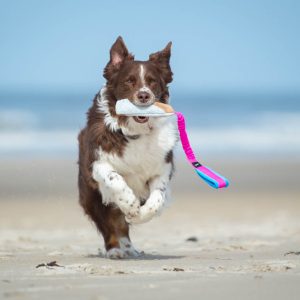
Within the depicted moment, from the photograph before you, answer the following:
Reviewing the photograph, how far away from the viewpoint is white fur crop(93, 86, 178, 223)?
7.98m

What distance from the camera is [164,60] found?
A: 855 centimetres

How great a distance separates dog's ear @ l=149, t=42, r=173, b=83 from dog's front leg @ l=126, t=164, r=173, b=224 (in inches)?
33.0

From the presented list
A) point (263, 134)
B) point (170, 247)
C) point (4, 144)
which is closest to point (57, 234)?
point (170, 247)

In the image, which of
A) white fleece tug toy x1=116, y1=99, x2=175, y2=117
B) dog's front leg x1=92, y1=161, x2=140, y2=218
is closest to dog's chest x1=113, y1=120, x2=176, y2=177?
dog's front leg x1=92, y1=161, x2=140, y2=218

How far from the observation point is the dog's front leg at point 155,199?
7.95 m

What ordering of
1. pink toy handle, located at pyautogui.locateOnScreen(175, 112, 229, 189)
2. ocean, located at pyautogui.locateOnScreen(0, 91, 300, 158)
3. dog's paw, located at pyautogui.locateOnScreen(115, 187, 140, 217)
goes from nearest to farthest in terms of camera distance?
pink toy handle, located at pyautogui.locateOnScreen(175, 112, 229, 189) → dog's paw, located at pyautogui.locateOnScreen(115, 187, 140, 217) → ocean, located at pyautogui.locateOnScreen(0, 91, 300, 158)

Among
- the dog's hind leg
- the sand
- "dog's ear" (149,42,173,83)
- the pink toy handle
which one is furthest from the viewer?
"dog's ear" (149,42,173,83)

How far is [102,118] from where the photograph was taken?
27.4 ft

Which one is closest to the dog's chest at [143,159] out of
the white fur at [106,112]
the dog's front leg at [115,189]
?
the dog's front leg at [115,189]

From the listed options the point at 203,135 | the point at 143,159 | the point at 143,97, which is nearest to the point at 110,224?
the point at 143,159

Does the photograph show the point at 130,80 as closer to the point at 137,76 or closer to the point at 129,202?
the point at 137,76

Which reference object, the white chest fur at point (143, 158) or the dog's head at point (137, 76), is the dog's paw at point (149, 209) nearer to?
the white chest fur at point (143, 158)

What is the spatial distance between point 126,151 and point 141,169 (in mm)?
205

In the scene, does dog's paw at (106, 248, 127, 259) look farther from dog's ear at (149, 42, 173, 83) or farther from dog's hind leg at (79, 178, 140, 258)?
dog's ear at (149, 42, 173, 83)
